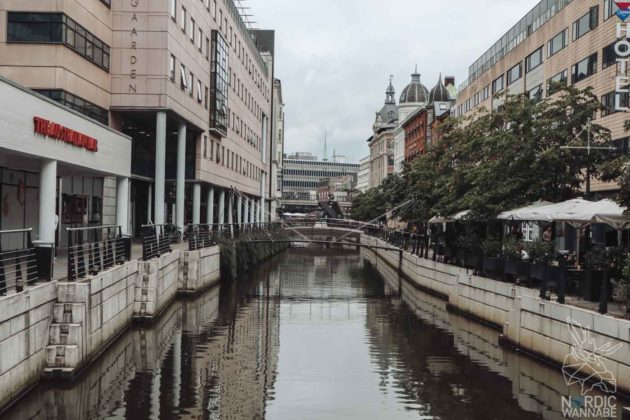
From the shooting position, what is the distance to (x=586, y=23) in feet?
148

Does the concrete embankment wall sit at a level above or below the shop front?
below

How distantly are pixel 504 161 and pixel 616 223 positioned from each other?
10.2m

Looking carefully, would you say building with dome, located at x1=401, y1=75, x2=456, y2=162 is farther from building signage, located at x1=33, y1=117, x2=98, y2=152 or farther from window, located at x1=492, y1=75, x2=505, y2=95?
building signage, located at x1=33, y1=117, x2=98, y2=152

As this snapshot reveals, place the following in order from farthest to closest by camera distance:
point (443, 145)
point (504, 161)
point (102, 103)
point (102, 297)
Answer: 1. point (443, 145)
2. point (102, 103)
3. point (504, 161)
4. point (102, 297)

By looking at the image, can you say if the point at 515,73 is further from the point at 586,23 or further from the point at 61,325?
the point at 61,325

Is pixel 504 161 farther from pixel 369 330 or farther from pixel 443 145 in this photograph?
pixel 443 145

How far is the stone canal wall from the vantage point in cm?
1412

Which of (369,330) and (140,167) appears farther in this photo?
(140,167)

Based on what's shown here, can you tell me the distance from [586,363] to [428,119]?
292 feet

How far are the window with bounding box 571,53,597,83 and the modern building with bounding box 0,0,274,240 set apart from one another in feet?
84.6

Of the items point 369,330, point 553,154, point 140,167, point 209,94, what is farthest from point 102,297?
point 209,94

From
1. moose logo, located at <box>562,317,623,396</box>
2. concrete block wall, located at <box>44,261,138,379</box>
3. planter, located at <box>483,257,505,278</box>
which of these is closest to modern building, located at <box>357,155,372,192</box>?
planter, located at <box>483,257,505,278</box>

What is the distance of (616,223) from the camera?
20828 mm

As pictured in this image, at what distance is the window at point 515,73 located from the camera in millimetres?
60156
